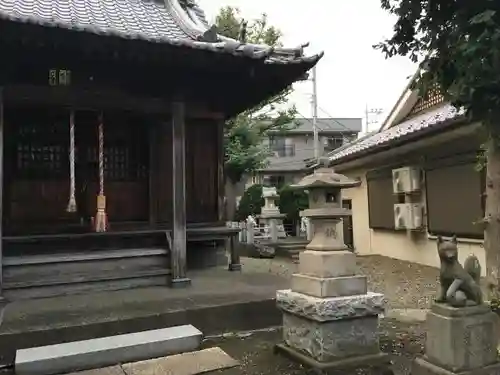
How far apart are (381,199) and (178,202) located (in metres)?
9.53

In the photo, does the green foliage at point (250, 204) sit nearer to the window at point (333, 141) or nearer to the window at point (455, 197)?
the window at point (455, 197)

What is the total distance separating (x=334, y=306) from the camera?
4.18 m

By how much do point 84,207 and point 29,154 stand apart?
1.27 metres

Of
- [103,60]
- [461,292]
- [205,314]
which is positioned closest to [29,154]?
[103,60]

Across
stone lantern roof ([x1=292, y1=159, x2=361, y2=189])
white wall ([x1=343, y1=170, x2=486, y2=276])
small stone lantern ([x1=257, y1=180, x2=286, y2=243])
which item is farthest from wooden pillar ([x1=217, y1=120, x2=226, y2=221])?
small stone lantern ([x1=257, y1=180, x2=286, y2=243])

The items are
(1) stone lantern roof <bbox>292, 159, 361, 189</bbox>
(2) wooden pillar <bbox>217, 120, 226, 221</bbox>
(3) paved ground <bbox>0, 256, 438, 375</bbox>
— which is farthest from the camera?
(2) wooden pillar <bbox>217, 120, 226, 221</bbox>

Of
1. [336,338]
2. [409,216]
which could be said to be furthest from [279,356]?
[409,216]

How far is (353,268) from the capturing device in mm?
4465

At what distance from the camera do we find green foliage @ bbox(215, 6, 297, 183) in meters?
17.4

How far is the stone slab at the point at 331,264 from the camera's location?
14.3ft

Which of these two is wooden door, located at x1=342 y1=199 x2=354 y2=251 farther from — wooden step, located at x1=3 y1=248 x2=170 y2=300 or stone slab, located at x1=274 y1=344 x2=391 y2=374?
stone slab, located at x1=274 y1=344 x2=391 y2=374

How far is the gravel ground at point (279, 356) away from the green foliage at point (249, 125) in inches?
435

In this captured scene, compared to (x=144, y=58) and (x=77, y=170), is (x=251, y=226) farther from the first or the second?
(x=144, y=58)

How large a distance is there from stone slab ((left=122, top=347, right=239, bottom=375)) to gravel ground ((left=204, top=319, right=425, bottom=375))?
12cm
